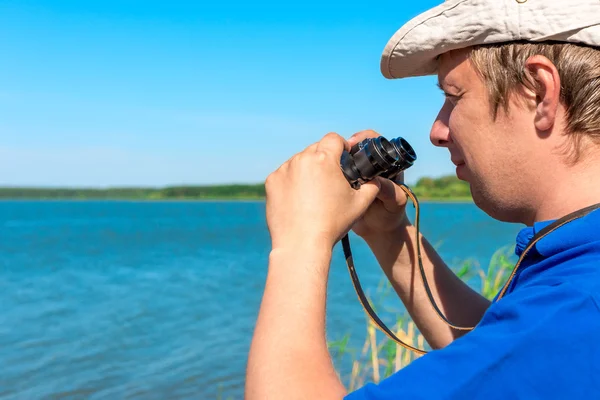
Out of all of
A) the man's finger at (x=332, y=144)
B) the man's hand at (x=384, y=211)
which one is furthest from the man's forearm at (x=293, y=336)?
the man's hand at (x=384, y=211)

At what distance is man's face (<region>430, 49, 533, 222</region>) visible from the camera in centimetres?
127

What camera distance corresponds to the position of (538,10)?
1.19m

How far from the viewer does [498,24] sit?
124cm

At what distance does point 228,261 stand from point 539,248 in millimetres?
21792

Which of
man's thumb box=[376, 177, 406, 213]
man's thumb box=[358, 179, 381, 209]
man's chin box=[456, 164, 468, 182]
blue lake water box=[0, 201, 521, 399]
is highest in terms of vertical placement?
man's chin box=[456, 164, 468, 182]

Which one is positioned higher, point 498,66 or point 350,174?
point 498,66

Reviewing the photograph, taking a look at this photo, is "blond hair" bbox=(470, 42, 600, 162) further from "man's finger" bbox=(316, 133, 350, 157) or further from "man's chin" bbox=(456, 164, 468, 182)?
"man's finger" bbox=(316, 133, 350, 157)

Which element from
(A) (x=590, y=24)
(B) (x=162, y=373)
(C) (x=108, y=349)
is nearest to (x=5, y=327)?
(C) (x=108, y=349)

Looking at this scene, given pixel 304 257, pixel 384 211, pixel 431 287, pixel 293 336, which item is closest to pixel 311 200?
pixel 304 257

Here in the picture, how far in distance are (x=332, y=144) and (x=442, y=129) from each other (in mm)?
279

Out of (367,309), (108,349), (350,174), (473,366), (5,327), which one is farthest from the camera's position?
(5,327)

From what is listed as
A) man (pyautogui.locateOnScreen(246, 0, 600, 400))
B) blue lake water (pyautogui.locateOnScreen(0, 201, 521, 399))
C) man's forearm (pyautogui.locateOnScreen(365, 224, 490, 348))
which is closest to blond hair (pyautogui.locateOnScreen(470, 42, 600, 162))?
man (pyautogui.locateOnScreen(246, 0, 600, 400))

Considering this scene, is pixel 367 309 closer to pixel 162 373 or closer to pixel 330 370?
pixel 330 370

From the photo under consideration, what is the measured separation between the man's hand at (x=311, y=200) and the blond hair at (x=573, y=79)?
0.37 meters
